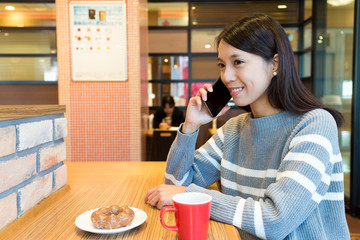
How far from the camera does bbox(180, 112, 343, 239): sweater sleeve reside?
833 mm

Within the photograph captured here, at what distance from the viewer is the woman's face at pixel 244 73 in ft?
3.55

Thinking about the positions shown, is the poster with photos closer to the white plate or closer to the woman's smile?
the woman's smile

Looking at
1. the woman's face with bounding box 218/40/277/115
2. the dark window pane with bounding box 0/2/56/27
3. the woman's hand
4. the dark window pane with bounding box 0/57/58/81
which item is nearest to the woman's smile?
the woman's face with bounding box 218/40/277/115

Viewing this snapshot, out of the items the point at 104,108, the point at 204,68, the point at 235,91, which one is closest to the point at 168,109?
the point at 204,68

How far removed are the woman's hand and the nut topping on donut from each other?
0.17 m

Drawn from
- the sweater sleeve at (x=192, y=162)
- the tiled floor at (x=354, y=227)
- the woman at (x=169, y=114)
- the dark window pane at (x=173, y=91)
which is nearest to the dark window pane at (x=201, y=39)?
the dark window pane at (x=173, y=91)

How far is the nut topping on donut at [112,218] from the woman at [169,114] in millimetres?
4919

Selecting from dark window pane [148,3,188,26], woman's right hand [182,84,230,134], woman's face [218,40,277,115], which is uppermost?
dark window pane [148,3,188,26]

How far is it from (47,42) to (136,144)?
2.88 metres

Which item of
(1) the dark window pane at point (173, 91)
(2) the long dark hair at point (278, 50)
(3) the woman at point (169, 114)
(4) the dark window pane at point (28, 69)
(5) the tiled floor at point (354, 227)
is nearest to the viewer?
(2) the long dark hair at point (278, 50)

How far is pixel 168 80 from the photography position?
6406mm

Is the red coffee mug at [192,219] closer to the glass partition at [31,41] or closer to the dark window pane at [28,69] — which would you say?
the dark window pane at [28,69]

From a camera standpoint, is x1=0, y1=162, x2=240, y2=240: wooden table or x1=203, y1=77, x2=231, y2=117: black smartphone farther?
x1=203, y1=77, x2=231, y2=117: black smartphone

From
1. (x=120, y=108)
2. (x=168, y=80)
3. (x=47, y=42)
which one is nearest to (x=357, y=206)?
(x=120, y=108)
